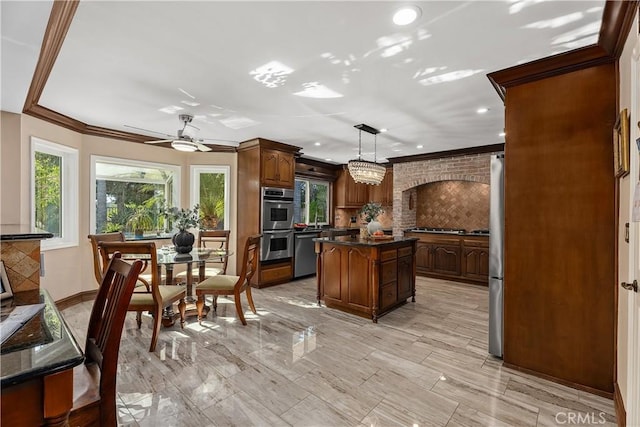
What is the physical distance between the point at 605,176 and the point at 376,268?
2155mm

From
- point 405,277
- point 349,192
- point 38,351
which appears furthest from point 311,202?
point 38,351

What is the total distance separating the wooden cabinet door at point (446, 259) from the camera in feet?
18.0

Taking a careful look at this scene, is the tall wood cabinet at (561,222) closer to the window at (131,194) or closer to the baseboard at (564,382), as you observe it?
the baseboard at (564,382)

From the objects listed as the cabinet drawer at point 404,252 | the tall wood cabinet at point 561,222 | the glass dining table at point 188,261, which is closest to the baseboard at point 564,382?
the tall wood cabinet at point 561,222

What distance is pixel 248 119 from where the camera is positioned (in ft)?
12.7

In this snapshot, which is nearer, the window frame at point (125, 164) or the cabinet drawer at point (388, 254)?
the cabinet drawer at point (388, 254)

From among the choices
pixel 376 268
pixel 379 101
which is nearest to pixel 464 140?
pixel 379 101

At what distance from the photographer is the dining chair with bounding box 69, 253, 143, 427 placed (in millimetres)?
1136

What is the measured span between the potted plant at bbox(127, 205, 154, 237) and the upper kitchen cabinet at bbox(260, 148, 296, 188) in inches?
78.6

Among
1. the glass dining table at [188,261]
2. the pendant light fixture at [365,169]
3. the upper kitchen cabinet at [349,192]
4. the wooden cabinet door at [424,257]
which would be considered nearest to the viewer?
the glass dining table at [188,261]

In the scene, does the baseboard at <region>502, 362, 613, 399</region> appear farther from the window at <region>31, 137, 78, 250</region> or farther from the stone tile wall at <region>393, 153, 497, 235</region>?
the window at <region>31, 137, 78, 250</region>

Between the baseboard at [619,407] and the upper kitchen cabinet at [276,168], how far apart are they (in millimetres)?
4557

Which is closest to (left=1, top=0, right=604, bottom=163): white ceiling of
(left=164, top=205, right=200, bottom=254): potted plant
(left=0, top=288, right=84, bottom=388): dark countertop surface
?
(left=164, top=205, right=200, bottom=254): potted plant

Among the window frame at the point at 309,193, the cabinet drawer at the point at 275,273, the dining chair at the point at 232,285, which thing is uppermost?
the window frame at the point at 309,193
